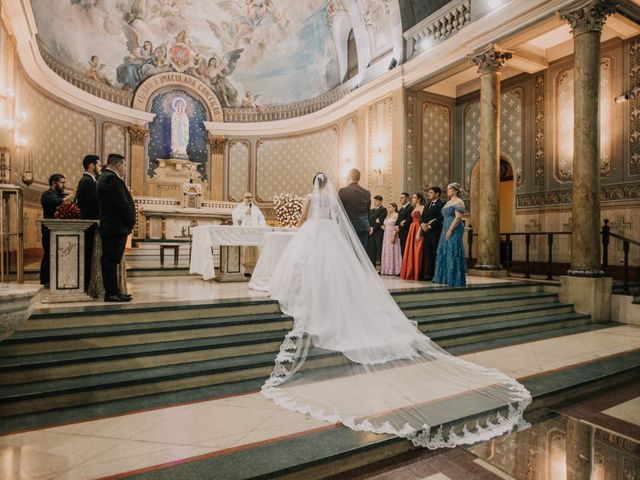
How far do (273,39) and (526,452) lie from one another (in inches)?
586

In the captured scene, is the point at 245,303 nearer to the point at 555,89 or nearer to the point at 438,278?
the point at 438,278

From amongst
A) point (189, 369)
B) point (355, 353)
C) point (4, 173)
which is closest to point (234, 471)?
point (189, 369)

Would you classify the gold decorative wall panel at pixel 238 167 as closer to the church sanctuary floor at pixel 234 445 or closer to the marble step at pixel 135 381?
the marble step at pixel 135 381

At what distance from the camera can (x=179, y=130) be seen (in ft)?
46.9

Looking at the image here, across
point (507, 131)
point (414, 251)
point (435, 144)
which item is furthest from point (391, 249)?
point (507, 131)

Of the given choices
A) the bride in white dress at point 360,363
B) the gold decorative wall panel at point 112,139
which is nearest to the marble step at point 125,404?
the bride in white dress at point 360,363

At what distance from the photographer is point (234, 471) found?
7.02 ft

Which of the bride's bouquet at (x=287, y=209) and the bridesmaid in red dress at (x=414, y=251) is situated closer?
the bridesmaid in red dress at (x=414, y=251)

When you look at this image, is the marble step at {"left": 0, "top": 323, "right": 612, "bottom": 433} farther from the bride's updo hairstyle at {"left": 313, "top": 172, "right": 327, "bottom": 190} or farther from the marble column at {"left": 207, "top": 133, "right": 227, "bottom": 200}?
the marble column at {"left": 207, "top": 133, "right": 227, "bottom": 200}

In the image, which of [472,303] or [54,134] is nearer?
[472,303]

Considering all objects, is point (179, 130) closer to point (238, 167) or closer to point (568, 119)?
point (238, 167)

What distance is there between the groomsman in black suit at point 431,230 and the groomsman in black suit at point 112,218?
4825 mm

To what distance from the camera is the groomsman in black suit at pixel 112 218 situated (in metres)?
4.63

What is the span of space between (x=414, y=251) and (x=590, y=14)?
4582mm
